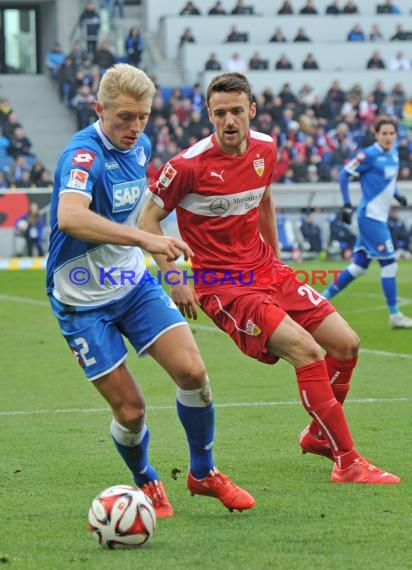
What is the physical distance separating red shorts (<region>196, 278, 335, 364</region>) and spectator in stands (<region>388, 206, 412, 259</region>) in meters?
22.2

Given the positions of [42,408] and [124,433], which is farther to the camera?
[42,408]

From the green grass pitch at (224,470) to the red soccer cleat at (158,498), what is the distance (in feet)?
0.23

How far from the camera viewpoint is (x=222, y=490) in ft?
20.6

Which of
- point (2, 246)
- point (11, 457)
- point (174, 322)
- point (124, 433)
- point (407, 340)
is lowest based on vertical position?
point (2, 246)

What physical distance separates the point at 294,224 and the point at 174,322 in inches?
945

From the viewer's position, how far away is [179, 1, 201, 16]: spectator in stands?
131 ft

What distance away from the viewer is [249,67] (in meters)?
38.6

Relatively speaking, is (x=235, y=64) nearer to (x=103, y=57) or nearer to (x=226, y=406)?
(x=103, y=57)

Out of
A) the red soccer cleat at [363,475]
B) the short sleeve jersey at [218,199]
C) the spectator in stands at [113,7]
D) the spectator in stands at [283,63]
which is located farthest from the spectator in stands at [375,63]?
the red soccer cleat at [363,475]

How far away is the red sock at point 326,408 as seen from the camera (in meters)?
6.86

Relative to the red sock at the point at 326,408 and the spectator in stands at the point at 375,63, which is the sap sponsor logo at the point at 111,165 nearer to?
the red sock at the point at 326,408

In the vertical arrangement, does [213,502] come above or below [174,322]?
below

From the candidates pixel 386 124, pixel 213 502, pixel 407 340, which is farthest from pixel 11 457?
pixel 386 124

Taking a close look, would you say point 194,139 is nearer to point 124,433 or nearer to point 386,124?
point 386,124
